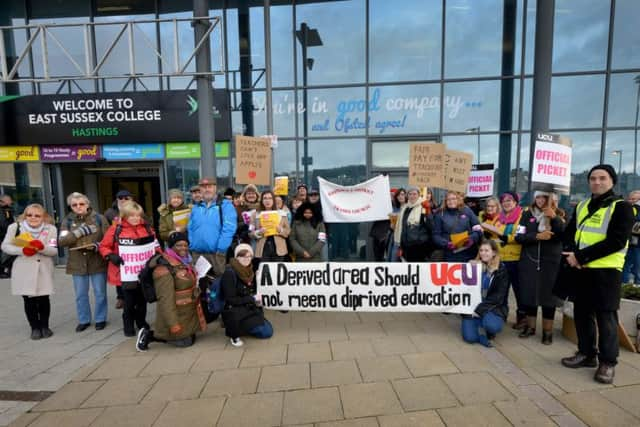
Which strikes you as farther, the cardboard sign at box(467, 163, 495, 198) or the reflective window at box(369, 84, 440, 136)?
the reflective window at box(369, 84, 440, 136)

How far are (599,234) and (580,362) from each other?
4.38 feet

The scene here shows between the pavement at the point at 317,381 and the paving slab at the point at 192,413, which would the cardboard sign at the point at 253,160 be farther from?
the paving slab at the point at 192,413

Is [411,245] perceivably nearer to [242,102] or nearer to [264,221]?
[264,221]

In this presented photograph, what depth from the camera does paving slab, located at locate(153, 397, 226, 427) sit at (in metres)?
2.77

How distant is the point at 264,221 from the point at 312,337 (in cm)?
181

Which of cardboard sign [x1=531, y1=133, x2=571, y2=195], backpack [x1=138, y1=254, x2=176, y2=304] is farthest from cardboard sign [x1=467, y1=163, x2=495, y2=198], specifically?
backpack [x1=138, y1=254, x2=176, y2=304]

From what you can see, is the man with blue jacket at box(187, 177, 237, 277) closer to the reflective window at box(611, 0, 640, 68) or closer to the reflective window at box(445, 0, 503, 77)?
the reflective window at box(445, 0, 503, 77)

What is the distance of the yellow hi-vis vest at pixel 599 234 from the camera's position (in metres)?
3.14

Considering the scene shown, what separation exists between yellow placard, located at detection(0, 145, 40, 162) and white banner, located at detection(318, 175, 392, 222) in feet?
25.7

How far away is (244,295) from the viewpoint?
422 cm

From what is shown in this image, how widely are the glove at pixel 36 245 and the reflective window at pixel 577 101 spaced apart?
10285 millimetres

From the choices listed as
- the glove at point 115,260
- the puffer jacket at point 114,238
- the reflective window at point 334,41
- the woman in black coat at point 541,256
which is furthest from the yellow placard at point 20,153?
the woman in black coat at point 541,256

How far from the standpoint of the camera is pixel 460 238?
Answer: 15.6ft

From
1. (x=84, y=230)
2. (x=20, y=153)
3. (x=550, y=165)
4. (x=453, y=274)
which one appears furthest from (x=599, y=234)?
(x=20, y=153)
